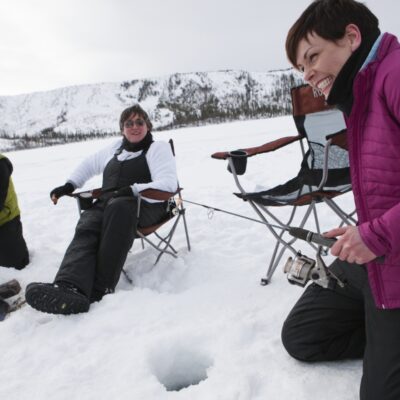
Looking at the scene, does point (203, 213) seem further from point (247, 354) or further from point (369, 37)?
point (369, 37)

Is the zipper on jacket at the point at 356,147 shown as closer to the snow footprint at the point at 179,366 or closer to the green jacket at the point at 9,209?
the snow footprint at the point at 179,366

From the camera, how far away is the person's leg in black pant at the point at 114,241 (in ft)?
8.41

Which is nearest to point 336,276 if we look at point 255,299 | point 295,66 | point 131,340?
point 255,299

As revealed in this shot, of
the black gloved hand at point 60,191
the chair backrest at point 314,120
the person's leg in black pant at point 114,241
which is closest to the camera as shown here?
the person's leg in black pant at point 114,241

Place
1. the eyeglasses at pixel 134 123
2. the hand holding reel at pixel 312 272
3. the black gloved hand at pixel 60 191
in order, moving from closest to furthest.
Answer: the hand holding reel at pixel 312 272
the black gloved hand at pixel 60 191
the eyeglasses at pixel 134 123

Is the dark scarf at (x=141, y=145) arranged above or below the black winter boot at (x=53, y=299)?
above

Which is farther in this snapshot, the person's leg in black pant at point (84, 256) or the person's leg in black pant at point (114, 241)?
the person's leg in black pant at point (114, 241)

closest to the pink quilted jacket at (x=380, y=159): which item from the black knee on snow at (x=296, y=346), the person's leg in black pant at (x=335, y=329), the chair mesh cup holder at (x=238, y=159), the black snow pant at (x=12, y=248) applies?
the person's leg in black pant at (x=335, y=329)

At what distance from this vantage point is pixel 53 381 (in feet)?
5.89

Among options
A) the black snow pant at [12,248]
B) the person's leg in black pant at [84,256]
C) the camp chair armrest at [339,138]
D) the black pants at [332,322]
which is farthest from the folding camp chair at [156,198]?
the black pants at [332,322]

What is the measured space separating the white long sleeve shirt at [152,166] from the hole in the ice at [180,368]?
4.18ft

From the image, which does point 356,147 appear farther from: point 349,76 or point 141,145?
point 141,145

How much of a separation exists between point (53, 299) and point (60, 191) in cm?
126

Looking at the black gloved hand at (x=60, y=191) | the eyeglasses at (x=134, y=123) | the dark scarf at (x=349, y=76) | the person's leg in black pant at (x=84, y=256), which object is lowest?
the person's leg in black pant at (x=84, y=256)
